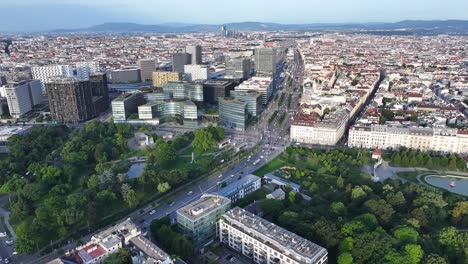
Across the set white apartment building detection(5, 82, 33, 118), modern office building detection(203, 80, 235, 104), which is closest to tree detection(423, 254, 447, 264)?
modern office building detection(203, 80, 235, 104)

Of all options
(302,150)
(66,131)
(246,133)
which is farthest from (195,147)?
(66,131)

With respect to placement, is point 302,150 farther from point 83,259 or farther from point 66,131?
point 66,131

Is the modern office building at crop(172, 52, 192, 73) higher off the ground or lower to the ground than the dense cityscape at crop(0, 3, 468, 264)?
higher

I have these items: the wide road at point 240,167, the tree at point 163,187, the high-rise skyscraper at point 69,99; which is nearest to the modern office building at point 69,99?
the high-rise skyscraper at point 69,99

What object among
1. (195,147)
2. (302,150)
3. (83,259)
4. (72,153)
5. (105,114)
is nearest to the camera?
(83,259)

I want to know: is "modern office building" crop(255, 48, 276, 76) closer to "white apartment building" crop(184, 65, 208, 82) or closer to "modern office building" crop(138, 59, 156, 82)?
"white apartment building" crop(184, 65, 208, 82)

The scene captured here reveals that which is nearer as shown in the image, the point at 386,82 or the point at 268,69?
the point at 386,82
